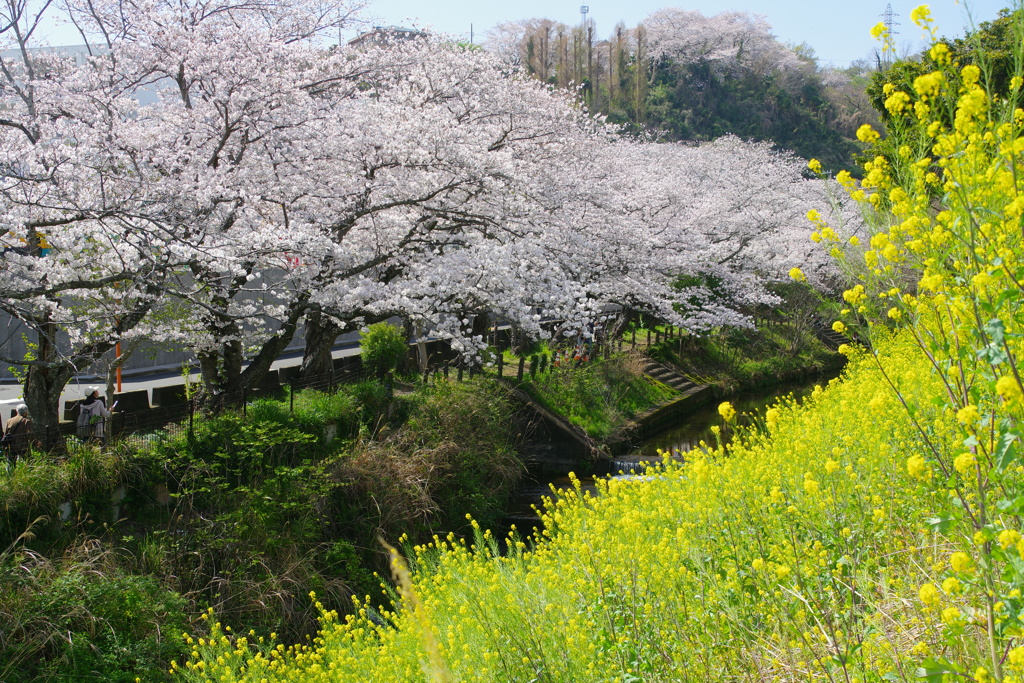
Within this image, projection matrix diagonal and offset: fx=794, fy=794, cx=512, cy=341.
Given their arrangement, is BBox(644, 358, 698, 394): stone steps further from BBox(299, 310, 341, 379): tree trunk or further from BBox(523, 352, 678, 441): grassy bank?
BBox(299, 310, 341, 379): tree trunk

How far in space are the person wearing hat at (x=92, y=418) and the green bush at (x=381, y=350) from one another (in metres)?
4.48

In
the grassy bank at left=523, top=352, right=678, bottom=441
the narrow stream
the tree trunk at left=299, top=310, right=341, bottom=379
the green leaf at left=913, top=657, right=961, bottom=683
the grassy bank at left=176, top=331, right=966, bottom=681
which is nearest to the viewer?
the green leaf at left=913, top=657, right=961, bottom=683

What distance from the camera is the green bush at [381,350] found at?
Answer: 14.0 meters

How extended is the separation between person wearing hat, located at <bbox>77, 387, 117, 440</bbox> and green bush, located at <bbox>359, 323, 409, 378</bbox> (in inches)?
176

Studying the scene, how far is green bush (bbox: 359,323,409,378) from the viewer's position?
13969mm

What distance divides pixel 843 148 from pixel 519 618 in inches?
2024

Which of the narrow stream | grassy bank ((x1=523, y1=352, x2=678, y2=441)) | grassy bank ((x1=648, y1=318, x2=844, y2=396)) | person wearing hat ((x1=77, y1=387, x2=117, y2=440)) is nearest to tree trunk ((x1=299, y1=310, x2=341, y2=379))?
person wearing hat ((x1=77, y1=387, x2=117, y2=440))

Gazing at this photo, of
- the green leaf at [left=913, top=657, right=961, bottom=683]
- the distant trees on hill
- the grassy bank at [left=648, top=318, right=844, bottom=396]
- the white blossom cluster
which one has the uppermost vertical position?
the distant trees on hill

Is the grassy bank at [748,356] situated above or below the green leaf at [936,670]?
below

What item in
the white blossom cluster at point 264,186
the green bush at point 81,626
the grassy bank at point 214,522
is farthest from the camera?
the white blossom cluster at point 264,186

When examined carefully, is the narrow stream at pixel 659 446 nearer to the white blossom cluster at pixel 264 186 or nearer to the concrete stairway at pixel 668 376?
the concrete stairway at pixel 668 376

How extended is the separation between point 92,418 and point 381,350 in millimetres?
5398

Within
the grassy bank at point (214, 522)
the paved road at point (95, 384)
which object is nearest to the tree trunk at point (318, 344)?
the grassy bank at point (214, 522)

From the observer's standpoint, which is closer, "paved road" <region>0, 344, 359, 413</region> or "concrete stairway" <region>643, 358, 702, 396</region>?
"paved road" <region>0, 344, 359, 413</region>
